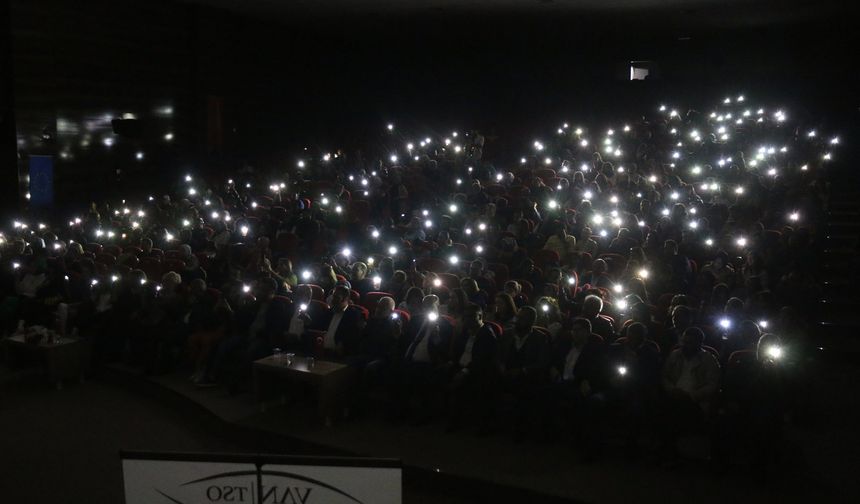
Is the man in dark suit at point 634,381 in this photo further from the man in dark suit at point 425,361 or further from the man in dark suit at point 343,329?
the man in dark suit at point 343,329

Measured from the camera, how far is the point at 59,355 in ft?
24.4

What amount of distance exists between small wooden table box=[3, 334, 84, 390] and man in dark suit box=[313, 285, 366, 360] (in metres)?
2.82

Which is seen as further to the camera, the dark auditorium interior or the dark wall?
the dark wall

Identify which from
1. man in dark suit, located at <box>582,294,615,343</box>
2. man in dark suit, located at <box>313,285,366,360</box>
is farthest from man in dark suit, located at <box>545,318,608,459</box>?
man in dark suit, located at <box>313,285,366,360</box>

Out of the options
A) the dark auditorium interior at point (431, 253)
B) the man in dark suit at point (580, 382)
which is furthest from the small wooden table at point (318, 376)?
the man in dark suit at point (580, 382)

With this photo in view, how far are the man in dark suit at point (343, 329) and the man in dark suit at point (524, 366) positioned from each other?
1.53 meters

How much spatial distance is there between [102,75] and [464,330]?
1001cm

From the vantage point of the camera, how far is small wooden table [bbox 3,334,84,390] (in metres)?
7.38

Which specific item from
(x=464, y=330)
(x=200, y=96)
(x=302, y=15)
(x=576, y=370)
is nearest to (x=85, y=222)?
(x=200, y=96)

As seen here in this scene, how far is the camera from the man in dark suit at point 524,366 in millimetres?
5781

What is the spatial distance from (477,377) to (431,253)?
361 centimetres

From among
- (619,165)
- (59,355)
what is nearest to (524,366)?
(59,355)

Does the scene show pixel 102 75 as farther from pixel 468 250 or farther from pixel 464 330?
pixel 464 330

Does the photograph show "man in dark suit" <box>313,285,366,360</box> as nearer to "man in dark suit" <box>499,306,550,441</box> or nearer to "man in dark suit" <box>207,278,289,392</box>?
"man in dark suit" <box>207,278,289,392</box>
